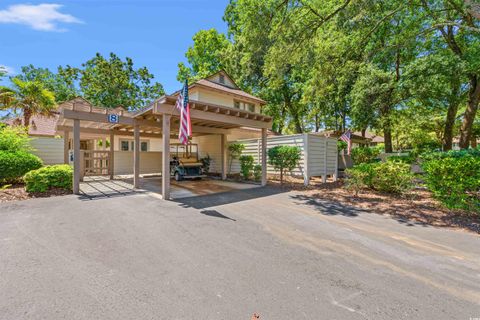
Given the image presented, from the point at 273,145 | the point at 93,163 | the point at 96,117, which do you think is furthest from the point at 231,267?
the point at 93,163

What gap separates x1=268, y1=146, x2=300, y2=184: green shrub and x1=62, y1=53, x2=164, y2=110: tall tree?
24.1 m

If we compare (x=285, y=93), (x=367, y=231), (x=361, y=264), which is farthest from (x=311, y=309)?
(x=285, y=93)

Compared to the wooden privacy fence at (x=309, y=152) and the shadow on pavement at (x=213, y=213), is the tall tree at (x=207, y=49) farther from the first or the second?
the shadow on pavement at (x=213, y=213)

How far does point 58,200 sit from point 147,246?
17.2 feet

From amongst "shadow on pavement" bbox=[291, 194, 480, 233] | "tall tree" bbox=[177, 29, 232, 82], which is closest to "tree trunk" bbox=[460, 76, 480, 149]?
"shadow on pavement" bbox=[291, 194, 480, 233]

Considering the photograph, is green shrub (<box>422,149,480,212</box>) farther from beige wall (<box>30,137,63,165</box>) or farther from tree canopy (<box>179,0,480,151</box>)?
beige wall (<box>30,137,63,165</box>)

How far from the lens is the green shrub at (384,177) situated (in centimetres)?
749

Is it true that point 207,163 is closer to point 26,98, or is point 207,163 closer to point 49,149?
point 49,149

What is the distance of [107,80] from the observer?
26203 mm

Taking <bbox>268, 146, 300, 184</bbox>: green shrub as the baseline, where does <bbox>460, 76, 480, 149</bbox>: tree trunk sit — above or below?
above

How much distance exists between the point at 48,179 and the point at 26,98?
7806 millimetres

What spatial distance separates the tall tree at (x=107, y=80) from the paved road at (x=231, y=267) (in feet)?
82.7

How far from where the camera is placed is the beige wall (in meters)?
11.9

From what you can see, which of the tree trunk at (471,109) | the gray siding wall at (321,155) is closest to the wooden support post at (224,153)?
the gray siding wall at (321,155)
